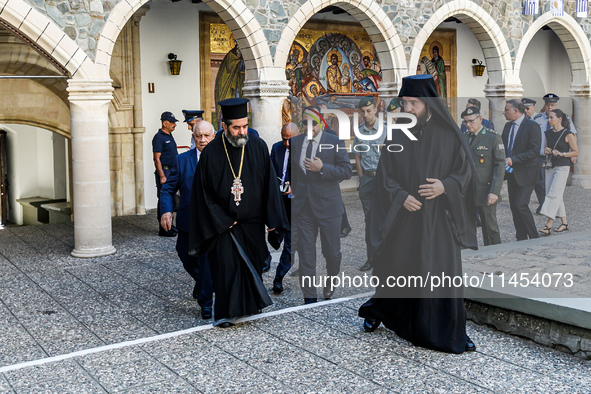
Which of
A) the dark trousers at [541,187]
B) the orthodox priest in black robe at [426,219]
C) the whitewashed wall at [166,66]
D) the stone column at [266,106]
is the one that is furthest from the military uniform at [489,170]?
the whitewashed wall at [166,66]

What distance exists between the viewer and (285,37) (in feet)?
34.3

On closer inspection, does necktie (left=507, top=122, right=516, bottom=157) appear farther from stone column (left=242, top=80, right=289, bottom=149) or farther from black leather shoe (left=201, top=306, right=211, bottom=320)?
stone column (left=242, top=80, right=289, bottom=149)

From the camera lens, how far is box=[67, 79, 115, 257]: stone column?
8812mm

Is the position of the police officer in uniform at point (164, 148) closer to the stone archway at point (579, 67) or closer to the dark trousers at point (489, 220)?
the dark trousers at point (489, 220)

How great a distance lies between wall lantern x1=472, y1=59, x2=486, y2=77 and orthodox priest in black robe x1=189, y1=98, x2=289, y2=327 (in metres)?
11.9

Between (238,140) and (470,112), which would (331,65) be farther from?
(238,140)

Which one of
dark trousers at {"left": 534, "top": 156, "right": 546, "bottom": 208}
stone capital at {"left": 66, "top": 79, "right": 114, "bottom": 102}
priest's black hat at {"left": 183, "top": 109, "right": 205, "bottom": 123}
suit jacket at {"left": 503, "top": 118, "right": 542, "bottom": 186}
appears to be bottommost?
dark trousers at {"left": 534, "top": 156, "right": 546, "bottom": 208}

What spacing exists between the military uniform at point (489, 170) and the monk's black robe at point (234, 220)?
7.11ft

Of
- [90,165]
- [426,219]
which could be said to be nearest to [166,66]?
[90,165]

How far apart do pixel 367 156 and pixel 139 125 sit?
776 centimetres

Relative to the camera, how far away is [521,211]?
737cm

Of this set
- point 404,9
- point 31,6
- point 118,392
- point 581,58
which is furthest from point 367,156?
point 581,58

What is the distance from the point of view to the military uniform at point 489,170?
6.80m

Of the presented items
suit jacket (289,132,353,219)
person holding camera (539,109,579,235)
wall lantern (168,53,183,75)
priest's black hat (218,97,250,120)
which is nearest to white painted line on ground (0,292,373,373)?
suit jacket (289,132,353,219)
